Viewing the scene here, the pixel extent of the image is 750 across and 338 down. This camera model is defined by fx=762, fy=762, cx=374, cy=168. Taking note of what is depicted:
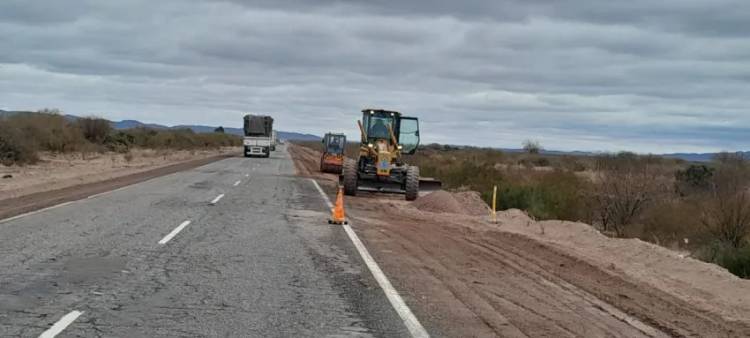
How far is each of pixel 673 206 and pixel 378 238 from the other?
14167 millimetres

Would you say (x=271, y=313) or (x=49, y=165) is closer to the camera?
(x=271, y=313)

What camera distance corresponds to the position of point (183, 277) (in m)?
9.89

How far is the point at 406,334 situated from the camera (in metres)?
7.30

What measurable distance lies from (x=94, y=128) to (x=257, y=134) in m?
17.2

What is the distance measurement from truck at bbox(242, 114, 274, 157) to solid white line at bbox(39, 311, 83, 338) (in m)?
62.0

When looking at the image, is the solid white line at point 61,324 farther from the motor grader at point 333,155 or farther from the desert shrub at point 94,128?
the desert shrub at point 94,128

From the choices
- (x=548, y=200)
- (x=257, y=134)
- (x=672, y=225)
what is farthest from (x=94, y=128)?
(x=672, y=225)

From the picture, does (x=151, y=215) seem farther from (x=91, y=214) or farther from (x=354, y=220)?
(x=354, y=220)

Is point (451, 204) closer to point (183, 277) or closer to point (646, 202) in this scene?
point (646, 202)

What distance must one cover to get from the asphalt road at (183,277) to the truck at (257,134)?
50.9 metres

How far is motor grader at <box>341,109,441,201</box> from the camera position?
91.1ft

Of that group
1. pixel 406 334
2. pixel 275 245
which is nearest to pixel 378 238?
pixel 275 245

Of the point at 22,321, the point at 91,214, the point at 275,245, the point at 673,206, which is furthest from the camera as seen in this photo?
the point at 673,206

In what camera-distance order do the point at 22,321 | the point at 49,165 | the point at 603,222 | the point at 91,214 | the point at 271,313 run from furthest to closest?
the point at 49,165 → the point at 603,222 → the point at 91,214 → the point at 271,313 → the point at 22,321
